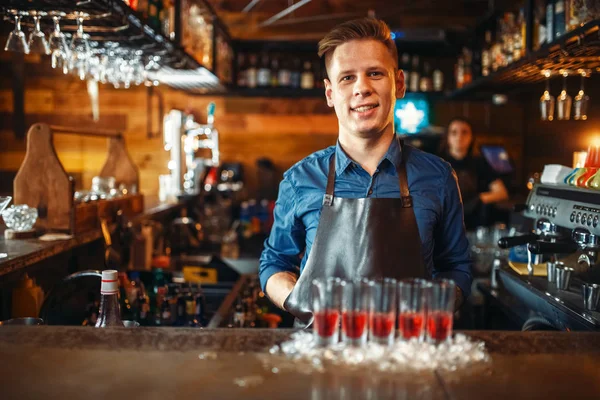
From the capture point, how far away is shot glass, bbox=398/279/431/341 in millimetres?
1285

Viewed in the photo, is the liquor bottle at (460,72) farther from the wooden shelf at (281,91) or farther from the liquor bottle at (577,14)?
the liquor bottle at (577,14)

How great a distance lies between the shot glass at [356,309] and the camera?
128cm

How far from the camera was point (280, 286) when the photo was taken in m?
1.92

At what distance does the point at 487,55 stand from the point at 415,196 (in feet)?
12.4

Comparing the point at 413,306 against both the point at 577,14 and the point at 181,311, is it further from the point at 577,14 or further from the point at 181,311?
the point at 577,14

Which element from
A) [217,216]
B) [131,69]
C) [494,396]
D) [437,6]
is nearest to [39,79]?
[217,216]

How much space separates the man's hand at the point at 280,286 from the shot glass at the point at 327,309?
1.77 ft

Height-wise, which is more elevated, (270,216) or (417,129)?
(417,129)

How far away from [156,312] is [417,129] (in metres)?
4.39

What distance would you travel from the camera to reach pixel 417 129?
649 cm

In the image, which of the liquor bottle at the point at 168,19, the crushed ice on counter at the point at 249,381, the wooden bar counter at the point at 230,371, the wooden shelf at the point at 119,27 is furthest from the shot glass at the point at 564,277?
the liquor bottle at the point at 168,19

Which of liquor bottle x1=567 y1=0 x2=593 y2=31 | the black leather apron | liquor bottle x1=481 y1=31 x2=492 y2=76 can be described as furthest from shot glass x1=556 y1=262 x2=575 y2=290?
liquor bottle x1=481 y1=31 x2=492 y2=76

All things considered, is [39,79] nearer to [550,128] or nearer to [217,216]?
[217,216]

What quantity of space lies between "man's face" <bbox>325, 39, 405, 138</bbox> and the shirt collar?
71mm
